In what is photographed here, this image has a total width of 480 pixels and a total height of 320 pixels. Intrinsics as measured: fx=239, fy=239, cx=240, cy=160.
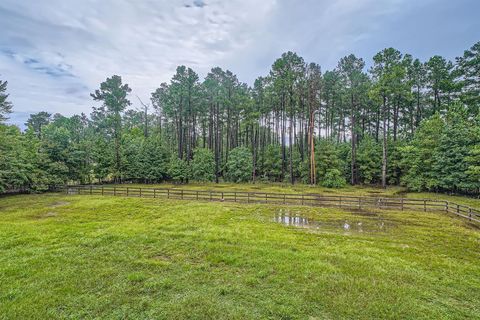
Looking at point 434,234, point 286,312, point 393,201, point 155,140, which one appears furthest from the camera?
point 155,140

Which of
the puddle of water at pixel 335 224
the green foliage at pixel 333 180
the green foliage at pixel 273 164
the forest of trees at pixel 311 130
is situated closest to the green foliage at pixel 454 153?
the forest of trees at pixel 311 130

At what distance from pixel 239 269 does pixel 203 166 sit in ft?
103

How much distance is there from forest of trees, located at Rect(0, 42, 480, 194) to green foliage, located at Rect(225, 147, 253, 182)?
210 millimetres

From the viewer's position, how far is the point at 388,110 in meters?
40.0

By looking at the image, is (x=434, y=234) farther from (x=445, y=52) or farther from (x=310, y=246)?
(x=445, y=52)

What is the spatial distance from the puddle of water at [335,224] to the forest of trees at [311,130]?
1686cm

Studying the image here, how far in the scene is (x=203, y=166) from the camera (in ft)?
127

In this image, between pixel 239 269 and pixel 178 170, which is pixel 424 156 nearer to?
pixel 239 269

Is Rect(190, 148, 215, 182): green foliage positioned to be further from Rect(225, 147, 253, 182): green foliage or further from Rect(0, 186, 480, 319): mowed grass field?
Rect(0, 186, 480, 319): mowed grass field

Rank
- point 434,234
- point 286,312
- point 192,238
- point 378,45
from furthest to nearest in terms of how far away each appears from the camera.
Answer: point 378,45 → point 434,234 → point 192,238 → point 286,312

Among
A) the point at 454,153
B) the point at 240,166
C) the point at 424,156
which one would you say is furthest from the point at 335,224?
the point at 240,166

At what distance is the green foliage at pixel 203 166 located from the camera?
127 feet

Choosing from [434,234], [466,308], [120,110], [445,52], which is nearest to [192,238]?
[466,308]

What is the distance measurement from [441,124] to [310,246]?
2911 centimetres
